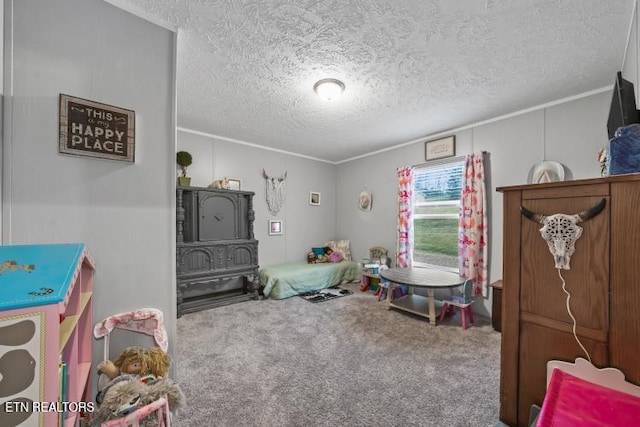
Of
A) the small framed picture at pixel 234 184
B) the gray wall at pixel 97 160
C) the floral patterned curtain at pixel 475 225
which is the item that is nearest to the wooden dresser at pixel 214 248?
the small framed picture at pixel 234 184

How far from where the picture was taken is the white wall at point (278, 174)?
3.82 metres

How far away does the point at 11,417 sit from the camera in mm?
547

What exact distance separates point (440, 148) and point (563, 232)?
2877 mm

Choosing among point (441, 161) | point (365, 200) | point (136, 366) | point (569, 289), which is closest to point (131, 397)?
point (136, 366)

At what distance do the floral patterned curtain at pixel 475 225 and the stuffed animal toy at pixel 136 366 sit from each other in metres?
3.25

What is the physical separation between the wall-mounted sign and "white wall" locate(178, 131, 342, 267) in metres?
2.42

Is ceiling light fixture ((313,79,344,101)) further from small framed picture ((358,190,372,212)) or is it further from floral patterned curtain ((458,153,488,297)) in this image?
small framed picture ((358,190,372,212))

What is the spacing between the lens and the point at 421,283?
115 inches

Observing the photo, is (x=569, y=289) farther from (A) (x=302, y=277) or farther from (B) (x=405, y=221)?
(A) (x=302, y=277)

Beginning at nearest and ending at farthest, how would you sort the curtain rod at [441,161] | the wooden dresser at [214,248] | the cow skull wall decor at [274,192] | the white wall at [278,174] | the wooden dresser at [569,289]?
the wooden dresser at [569,289]
the wooden dresser at [214,248]
the curtain rod at [441,161]
the white wall at [278,174]
the cow skull wall decor at [274,192]

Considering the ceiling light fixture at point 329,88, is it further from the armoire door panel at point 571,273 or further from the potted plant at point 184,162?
the potted plant at point 184,162

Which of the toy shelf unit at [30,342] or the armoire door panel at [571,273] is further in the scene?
the armoire door panel at [571,273]

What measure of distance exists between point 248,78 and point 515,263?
234 centimetres

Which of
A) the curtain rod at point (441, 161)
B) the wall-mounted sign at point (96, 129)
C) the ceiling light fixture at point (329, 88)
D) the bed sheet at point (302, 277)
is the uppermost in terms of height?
the ceiling light fixture at point (329, 88)
